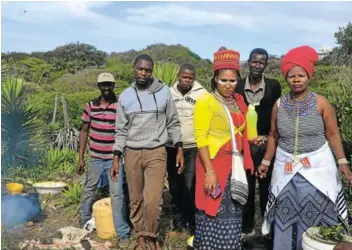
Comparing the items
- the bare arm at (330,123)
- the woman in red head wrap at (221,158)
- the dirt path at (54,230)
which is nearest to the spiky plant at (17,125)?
the dirt path at (54,230)

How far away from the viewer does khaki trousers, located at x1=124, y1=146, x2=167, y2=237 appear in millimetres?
4422

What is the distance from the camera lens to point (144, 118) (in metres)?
4.43

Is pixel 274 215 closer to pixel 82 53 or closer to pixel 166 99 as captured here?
pixel 166 99

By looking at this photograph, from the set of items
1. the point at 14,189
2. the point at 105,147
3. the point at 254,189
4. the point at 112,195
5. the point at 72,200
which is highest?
the point at 105,147

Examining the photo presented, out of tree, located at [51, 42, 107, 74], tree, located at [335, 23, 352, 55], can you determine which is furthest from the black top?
tree, located at [51, 42, 107, 74]

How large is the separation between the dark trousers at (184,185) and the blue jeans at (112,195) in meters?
0.55

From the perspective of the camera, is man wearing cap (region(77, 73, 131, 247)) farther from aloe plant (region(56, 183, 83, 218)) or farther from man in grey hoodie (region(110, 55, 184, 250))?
aloe plant (region(56, 183, 83, 218))

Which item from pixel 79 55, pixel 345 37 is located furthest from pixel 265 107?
pixel 79 55

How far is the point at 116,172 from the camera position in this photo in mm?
4516

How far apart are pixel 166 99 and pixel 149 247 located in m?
1.39

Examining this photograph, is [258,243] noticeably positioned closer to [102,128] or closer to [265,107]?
[265,107]

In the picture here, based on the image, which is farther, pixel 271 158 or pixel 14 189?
pixel 14 189

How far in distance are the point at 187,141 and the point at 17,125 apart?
3458 mm

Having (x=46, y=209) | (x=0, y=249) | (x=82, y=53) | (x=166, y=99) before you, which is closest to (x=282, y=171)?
(x=166, y=99)
